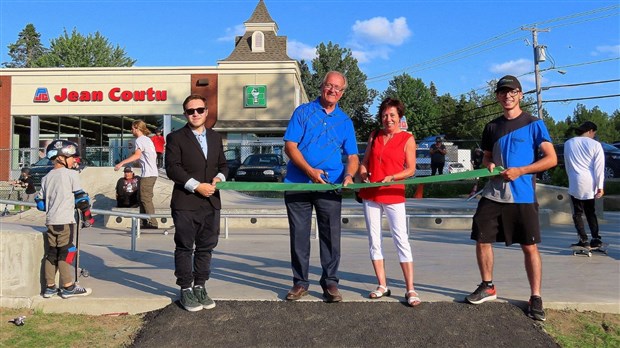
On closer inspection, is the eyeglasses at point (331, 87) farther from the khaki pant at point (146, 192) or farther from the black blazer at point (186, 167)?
the khaki pant at point (146, 192)

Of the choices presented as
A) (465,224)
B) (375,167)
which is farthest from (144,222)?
(375,167)

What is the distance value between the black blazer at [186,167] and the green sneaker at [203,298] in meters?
0.72

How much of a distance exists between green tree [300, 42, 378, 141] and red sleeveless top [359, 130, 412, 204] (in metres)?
65.5

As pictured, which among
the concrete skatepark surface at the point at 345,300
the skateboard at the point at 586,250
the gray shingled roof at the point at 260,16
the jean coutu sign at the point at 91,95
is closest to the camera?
the concrete skatepark surface at the point at 345,300

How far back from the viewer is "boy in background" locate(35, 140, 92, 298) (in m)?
5.08

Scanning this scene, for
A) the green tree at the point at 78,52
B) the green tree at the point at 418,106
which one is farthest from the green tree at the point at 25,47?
the green tree at the point at 418,106

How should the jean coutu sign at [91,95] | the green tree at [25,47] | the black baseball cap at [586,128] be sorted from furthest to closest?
the green tree at [25,47], the jean coutu sign at [91,95], the black baseball cap at [586,128]

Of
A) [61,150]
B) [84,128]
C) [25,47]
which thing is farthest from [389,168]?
[25,47]

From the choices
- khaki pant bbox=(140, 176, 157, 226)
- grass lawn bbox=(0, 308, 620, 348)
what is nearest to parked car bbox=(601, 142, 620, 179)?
khaki pant bbox=(140, 176, 157, 226)

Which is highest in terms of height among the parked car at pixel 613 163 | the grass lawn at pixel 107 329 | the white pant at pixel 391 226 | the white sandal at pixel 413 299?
the parked car at pixel 613 163

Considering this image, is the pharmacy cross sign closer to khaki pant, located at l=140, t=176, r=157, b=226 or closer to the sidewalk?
khaki pant, located at l=140, t=176, r=157, b=226

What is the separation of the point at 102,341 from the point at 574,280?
4689 millimetres

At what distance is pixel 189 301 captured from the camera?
4.66m

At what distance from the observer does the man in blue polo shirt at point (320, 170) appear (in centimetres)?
492
